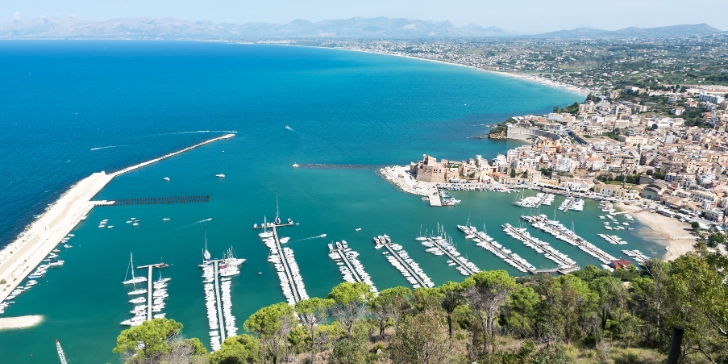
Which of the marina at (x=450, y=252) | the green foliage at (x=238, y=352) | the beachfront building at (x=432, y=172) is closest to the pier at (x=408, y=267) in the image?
the marina at (x=450, y=252)

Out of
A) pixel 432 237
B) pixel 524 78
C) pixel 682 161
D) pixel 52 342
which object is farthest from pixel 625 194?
pixel 524 78

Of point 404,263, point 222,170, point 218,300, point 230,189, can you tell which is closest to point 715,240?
point 404,263

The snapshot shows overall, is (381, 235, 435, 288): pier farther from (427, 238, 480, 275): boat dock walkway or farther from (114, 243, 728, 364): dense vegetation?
(114, 243, 728, 364): dense vegetation

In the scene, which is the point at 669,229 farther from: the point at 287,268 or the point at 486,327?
the point at 287,268

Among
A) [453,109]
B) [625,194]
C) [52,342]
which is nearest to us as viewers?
[52,342]

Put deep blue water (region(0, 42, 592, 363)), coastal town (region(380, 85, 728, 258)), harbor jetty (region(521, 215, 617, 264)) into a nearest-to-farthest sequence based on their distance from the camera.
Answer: deep blue water (region(0, 42, 592, 363)) < harbor jetty (region(521, 215, 617, 264)) < coastal town (region(380, 85, 728, 258))

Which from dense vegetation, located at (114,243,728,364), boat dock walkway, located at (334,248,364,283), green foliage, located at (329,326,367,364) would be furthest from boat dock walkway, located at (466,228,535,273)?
green foliage, located at (329,326,367,364)

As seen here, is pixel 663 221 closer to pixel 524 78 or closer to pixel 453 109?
pixel 453 109
